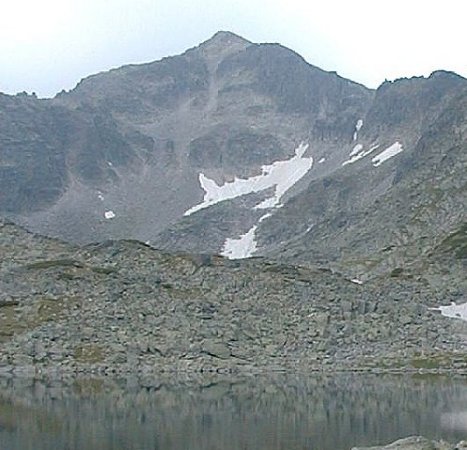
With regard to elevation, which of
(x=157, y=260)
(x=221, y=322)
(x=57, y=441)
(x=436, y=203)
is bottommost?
(x=57, y=441)

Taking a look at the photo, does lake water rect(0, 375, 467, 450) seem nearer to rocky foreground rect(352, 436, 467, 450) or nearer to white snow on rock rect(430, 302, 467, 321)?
rocky foreground rect(352, 436, 467, 450)

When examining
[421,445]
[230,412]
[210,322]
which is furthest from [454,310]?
[421,445]

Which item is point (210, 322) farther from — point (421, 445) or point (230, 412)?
point (421, 445)

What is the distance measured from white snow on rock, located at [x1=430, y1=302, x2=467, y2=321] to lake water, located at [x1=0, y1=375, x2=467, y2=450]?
1223 inches

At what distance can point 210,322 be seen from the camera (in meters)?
105

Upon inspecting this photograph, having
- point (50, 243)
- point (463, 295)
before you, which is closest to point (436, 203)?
point (463, 295)

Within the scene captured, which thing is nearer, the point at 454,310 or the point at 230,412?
the point at 230,412

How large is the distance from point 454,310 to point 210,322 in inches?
1311

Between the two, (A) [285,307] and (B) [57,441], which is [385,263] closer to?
(A) [285,307]

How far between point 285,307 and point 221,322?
10034 millimetres

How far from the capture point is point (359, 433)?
52.8 metres

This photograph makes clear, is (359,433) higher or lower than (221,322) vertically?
lower

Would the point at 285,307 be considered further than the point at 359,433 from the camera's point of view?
Yes

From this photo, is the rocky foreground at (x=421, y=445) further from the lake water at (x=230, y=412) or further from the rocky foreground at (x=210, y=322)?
the rocky foreground at (x=210, y=322)
